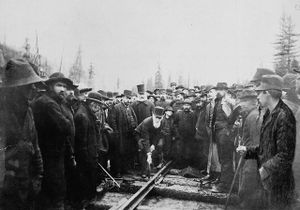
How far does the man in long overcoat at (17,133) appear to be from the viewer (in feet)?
13.4

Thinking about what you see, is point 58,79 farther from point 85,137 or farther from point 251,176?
point 251,176

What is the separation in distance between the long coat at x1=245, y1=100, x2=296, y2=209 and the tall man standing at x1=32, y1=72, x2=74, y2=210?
334 centimetres

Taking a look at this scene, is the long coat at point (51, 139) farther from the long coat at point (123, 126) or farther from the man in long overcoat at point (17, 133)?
the long coat at point (123, 126)

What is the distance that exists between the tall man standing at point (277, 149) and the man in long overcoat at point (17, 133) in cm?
327

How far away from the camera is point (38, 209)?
564 centimetres

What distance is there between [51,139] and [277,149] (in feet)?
11.9

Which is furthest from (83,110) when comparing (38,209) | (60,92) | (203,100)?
(203,100)

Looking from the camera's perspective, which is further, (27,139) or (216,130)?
(216,130)

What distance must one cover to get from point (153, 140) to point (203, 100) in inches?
96.5

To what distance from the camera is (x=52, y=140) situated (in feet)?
18.0

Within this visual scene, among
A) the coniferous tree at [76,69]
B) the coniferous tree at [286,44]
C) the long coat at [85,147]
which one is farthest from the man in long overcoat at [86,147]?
the coniferous tree at [76,69]

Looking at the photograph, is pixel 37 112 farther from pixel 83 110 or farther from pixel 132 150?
pixel 132 150

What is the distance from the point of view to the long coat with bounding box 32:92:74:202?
5430mm

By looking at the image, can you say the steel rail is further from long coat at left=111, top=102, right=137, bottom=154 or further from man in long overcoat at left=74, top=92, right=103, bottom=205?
long coat at left=111, top=102, right=137, bottom=154
